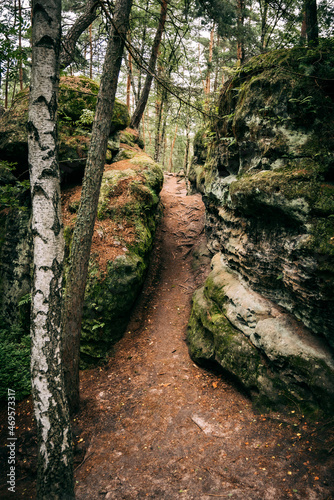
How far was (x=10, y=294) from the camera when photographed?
26.8 feet

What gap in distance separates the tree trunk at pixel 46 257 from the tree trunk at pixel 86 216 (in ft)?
6.06

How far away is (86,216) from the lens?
5.33m

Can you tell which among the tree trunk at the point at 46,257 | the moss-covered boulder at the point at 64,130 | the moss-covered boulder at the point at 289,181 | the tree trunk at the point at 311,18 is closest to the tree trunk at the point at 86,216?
the tree trunk at the point at 46,257

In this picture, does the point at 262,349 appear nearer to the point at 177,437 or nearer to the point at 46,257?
the point at 177,437

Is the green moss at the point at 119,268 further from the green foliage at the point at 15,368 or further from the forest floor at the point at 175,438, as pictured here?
the green foliage at the point at 15,368

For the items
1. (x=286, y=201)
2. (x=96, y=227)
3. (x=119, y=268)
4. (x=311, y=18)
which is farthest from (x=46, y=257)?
(x=311, y=18)

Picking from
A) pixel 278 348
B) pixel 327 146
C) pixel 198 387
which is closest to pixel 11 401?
pixel 198 387

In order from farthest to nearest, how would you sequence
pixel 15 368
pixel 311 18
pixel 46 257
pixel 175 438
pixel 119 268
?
pixel 119 268 → pixel 15 368 → pixel 311 18 → pixel 175 438 → pixel 46 257

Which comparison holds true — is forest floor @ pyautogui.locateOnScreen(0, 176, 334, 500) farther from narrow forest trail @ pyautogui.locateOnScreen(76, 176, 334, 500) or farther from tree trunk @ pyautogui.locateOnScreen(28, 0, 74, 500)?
tree trunk @ pyautogui.locateOnScreen(28, 0, 74, 500)

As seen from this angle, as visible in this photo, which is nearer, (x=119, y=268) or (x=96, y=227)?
(x=119, y=268)

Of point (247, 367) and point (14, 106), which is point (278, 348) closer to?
point (247, 367)

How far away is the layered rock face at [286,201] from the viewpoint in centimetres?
450

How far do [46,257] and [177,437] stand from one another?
13.7 ft

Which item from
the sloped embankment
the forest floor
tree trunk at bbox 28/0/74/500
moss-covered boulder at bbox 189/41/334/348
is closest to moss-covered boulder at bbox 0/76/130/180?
the sloped embankment
